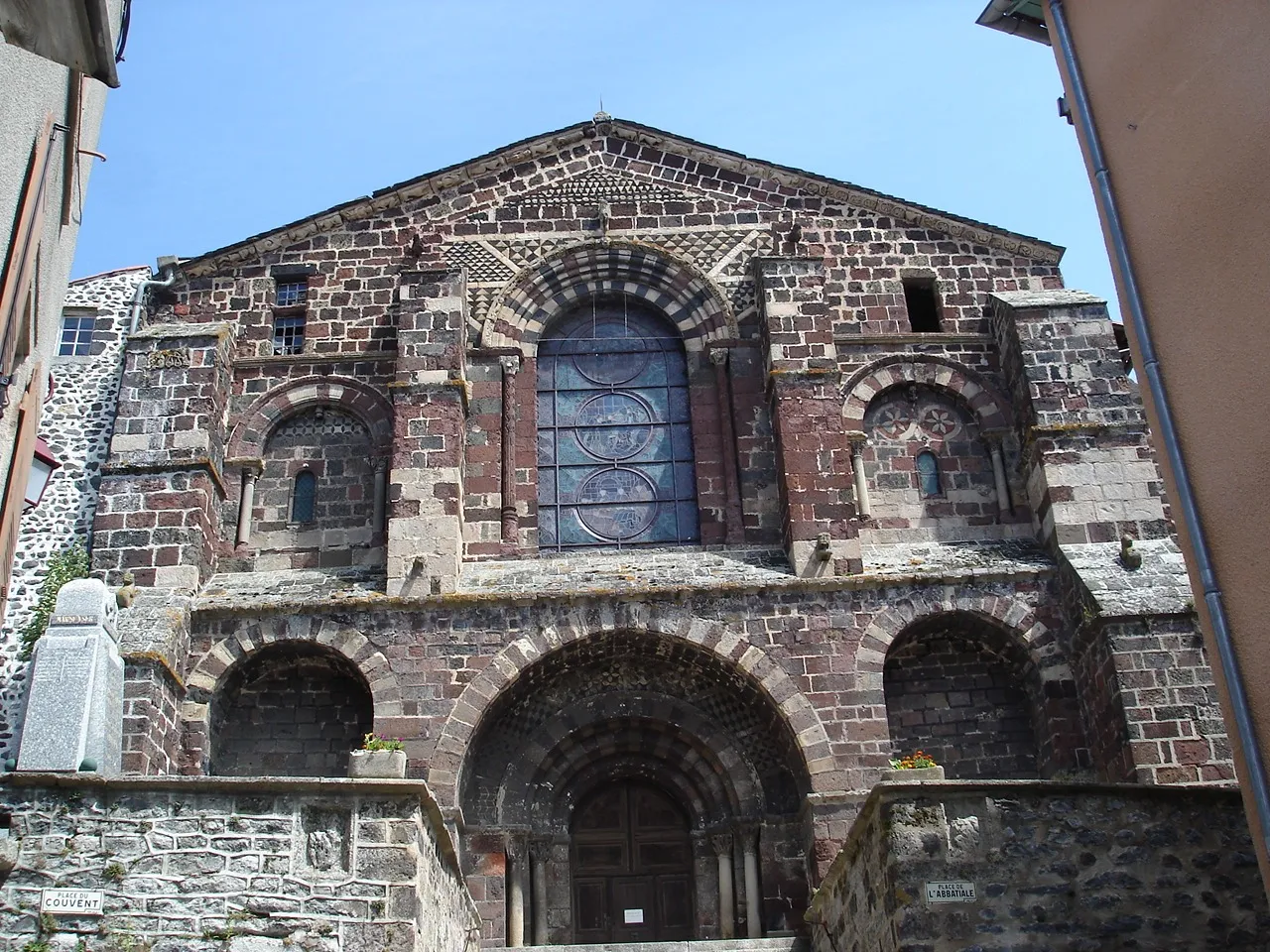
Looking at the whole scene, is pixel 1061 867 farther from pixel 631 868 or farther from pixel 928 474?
pixel 928 474

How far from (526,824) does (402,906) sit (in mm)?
5226

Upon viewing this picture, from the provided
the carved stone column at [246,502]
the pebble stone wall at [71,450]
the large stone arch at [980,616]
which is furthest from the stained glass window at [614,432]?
the pebble stone wall at [71,450]

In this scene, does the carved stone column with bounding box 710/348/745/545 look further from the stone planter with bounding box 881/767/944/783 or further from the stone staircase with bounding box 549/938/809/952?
the stone planter with bounding box 881/767/944/783

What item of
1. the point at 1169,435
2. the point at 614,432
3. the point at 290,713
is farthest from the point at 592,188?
the point at 1169,435

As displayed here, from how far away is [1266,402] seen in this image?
8344 mm

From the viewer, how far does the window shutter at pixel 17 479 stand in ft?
27.6

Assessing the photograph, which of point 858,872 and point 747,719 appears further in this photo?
point 747,719

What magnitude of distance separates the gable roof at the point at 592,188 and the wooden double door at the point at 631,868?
7.91 meters

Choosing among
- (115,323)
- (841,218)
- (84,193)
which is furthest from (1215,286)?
(115,323)

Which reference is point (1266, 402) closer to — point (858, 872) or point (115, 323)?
point (858, 872)

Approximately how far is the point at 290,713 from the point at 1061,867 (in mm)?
8581

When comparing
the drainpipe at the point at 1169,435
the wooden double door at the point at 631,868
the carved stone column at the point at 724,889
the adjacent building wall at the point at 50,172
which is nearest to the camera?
the adjacent building wall at the point at 50,172

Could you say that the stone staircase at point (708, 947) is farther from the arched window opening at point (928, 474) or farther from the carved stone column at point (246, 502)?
the carved stone column at point (246, 502)

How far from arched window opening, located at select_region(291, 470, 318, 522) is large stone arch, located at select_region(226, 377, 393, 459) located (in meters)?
0.58
